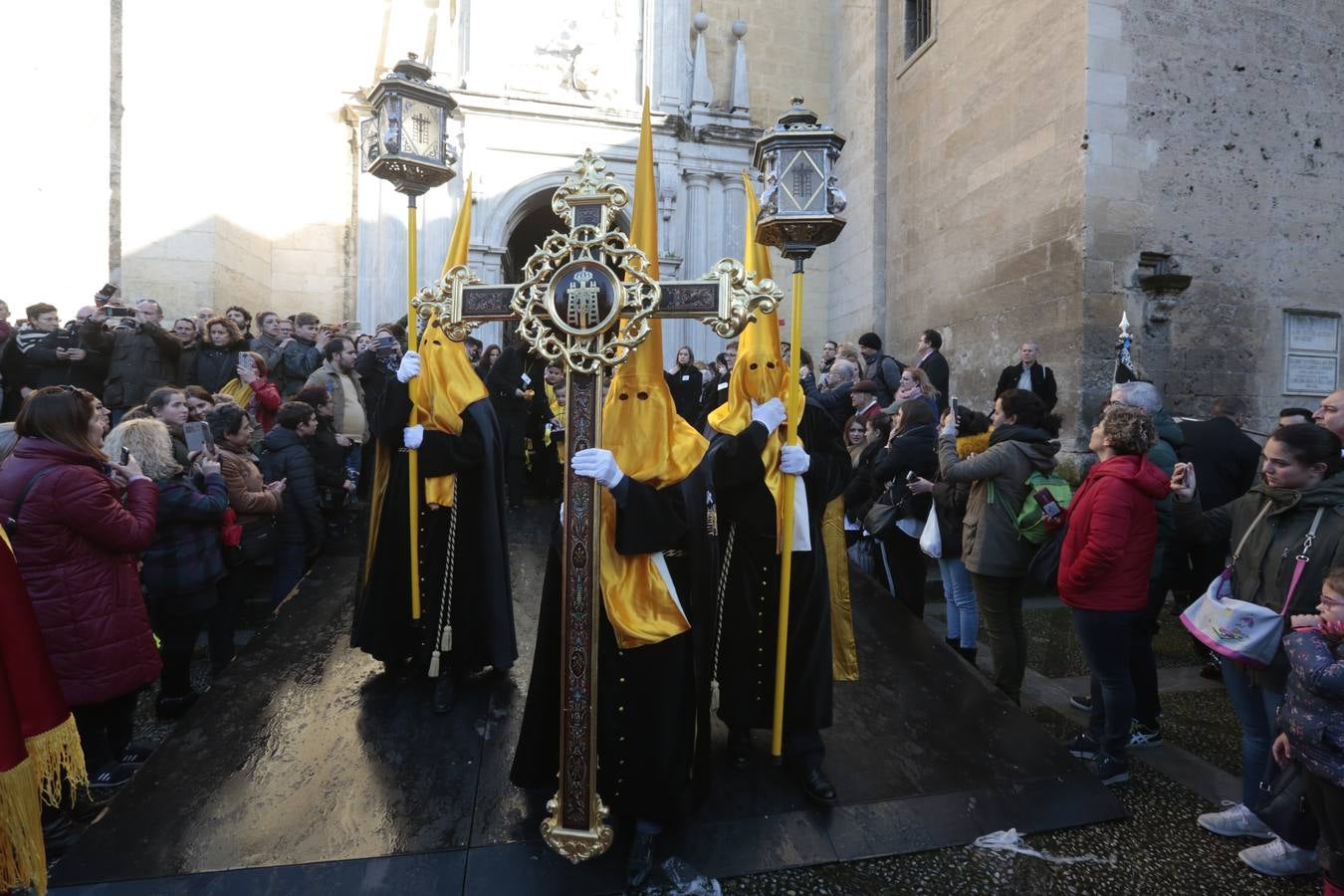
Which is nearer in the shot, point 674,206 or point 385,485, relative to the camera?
point 385,485

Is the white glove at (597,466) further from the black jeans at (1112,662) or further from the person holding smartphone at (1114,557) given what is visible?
the black jeans at (1112,662)

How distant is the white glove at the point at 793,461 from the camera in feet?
10.5

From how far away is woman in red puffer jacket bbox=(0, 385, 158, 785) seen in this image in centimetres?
302

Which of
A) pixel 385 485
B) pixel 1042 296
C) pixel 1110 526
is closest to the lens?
pixel 1110 526

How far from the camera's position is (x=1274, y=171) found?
878cm

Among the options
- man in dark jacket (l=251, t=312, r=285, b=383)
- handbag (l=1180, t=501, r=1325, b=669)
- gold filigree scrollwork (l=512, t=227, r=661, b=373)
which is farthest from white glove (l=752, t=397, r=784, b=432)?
man in dark jacket (l=251, t=312, r=285, b=383)

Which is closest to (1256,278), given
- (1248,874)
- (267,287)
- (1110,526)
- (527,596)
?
(1110,526)

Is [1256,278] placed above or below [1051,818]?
above

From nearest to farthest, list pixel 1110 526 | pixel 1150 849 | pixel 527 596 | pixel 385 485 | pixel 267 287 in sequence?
pixel 1150 849
pixel 1110 526
pixel 385 485
pixel 527 596
pixel 267 287

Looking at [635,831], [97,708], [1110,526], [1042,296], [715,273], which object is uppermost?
[1042,296]

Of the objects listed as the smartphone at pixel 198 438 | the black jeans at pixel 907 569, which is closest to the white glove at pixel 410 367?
the smartphone at pixel 198 438

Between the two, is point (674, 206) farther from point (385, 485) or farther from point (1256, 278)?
point (385, 485)

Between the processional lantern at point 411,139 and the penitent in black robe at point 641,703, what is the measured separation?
130cm

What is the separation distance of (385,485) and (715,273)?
256 centimetres
